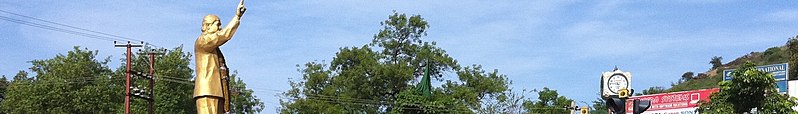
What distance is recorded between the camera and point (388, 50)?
44250 millimetres

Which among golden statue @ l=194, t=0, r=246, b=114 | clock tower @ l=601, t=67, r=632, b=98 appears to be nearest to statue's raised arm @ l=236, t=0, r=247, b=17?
golden statue @ l=194, t=0, r=246, b=114

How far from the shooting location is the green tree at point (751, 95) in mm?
23016

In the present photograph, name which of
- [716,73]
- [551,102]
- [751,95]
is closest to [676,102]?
[551,102]

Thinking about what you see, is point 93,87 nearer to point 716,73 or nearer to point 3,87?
point 3,87

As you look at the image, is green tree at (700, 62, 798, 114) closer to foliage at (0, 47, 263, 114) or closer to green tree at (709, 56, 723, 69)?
foliage at (0, 47, 263, 114)

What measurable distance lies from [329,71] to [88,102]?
1091 centimetres

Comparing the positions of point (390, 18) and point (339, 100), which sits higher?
point (390, 18)

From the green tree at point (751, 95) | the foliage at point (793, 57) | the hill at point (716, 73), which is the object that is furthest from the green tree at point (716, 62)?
Answer: the green tree at point (751, 95)

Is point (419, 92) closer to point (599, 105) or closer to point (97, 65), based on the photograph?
point (97, 65)

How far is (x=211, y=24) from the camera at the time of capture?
63.8ft

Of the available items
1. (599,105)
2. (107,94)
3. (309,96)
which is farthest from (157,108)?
(599,105)

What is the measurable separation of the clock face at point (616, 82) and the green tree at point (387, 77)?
27.4 metres

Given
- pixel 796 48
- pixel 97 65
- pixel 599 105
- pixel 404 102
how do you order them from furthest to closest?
1. pixel 599 105
2. pixel 796 48
3. pixel 97 65
4. pixel 404 102

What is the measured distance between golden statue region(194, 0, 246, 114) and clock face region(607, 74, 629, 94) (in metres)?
6.17
